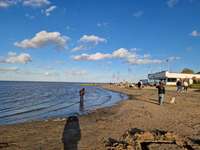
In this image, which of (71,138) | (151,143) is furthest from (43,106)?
(151,143)

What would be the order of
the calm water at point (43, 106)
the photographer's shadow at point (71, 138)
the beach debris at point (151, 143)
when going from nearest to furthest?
the beach debris at point (151, 143) → the photographer's shadow at point (71, 138) → the calm water at point (43, 106)

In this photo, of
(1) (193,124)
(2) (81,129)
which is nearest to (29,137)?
(2) (81,129)

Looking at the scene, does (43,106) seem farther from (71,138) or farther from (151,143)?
Answer: (151,143)

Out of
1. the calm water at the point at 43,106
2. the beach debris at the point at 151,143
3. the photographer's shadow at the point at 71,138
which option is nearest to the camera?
the beach debris at the point at 151,143

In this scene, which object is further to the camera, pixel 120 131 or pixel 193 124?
pixel 193 124

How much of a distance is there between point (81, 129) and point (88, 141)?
2.83m

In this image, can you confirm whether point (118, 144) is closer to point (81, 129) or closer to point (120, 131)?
point (120, 131)

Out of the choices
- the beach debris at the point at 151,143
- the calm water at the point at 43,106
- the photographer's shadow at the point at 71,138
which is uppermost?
the beach debris at the point at 151,143

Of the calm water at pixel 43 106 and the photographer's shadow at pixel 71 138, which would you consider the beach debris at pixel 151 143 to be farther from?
the calm water at pixel 43 106

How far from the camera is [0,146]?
374 inches

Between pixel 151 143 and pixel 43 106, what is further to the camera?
pixel 43 106

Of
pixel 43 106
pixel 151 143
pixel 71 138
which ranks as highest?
pixel 151 143

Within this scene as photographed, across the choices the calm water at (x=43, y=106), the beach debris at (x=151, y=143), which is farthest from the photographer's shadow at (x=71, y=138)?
the calm water at (x=43, y=106)

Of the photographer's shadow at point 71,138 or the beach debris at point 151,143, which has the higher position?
the beach debris at point 151,143
